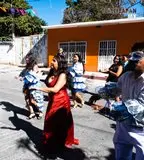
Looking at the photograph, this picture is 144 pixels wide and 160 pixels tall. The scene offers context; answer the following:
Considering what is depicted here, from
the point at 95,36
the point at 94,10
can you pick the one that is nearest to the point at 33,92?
the point at 95,36

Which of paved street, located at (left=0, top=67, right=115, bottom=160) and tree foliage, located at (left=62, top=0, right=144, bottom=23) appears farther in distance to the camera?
tree foliage, located at (left=62, top=0, right=144, bottom=23)

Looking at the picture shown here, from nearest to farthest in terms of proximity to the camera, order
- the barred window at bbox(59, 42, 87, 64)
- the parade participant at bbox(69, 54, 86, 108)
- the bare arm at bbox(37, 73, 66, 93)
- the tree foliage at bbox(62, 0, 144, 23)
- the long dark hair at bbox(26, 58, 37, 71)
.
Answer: the bare arm at bbox(37, 73, 66, 93), the long dark hair at bbox(26, 58, 37, 71), the parade participant at bbox(69, 54, 86, 108), the barred window at bbox(59, 42, 87, 64), the tree foliage at bbox(62, 0, 144, 23)

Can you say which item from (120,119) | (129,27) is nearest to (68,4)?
(129,27)

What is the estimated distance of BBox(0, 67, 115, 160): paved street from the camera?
5.19 metres

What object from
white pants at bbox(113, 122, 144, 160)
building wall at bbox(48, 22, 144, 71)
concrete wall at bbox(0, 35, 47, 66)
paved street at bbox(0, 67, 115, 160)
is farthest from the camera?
concrete wall at bbox(0, 35, 47, 66)

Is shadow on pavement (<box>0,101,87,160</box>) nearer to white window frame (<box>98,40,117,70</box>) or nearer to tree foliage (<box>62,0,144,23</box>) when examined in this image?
white window frame (<box>98,40,117,70</box>)

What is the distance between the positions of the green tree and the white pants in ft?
81.4

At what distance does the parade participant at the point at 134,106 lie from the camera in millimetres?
3463

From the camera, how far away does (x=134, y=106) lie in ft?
11.3

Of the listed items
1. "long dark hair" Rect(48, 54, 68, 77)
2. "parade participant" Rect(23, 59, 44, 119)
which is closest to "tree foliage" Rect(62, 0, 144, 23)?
"parade participant" Rect(23, 59, 44, 119)

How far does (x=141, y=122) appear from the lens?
138 inches

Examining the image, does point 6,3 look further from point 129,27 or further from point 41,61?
point 129,27

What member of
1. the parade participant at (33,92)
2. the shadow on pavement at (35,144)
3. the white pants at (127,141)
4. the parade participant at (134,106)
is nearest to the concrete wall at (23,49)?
the parade participant at (33,92)

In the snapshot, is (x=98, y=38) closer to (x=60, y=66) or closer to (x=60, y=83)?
(x=60, y=66)
